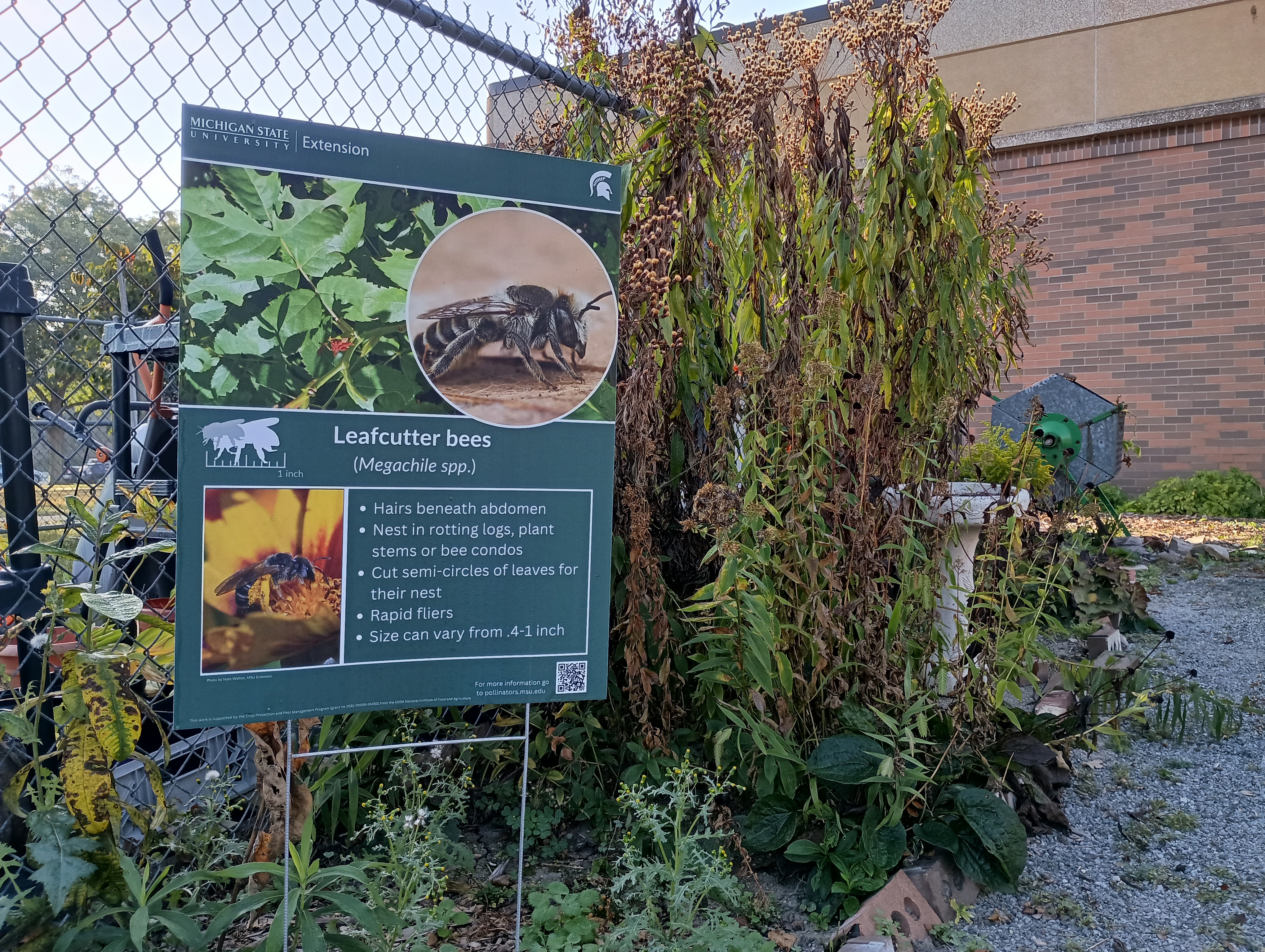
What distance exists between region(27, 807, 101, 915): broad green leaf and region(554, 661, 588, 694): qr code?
101cm

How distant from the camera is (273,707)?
1863 millimetres

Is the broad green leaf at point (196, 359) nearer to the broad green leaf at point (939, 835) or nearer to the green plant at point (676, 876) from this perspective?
the green plant at point (676, 876)

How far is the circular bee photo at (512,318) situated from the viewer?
2.01 m

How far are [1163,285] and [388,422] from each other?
471 inches

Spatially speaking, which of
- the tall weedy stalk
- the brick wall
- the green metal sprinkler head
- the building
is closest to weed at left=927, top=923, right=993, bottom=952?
the tall weedy stalk

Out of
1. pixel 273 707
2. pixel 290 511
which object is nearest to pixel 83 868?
pixel 273 707

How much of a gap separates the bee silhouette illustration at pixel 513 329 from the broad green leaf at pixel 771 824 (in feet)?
4.38

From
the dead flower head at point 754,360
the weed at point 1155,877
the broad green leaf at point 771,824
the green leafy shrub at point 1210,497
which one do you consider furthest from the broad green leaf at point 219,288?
the green leafy shrub at point 1210,497

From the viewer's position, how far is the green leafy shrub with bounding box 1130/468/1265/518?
1046cm

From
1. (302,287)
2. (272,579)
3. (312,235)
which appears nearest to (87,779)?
(272,579)

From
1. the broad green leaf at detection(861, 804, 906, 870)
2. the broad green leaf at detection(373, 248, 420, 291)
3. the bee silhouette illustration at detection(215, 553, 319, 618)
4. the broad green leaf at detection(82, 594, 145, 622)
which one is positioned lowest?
the broad green leaf at detection(861, 804, 906, 870)

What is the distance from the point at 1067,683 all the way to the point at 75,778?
3065 millimetres

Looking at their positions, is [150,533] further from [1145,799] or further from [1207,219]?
[1207,219]

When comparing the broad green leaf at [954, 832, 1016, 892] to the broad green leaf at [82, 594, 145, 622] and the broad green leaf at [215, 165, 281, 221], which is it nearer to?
the broad green leaf at [82, 594, 145, 622]
